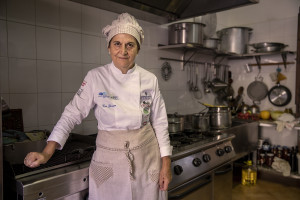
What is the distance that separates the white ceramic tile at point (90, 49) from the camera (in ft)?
5.49

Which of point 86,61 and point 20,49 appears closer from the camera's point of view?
point 20,49

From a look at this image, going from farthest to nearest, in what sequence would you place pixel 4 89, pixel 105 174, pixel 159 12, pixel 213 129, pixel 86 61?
pixel 213 129, pixel 159 12, pixel 86 61, pixel 4 89, pixel 105 174

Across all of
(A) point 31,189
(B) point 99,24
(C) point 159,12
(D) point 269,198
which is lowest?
(D) point 269,198

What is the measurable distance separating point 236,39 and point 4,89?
7.50ft

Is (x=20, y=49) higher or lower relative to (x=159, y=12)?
lower

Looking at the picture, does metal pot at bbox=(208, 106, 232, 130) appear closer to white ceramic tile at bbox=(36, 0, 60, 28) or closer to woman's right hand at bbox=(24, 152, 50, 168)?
white ceramic tile at bbox=(36, 0, 60, 28)

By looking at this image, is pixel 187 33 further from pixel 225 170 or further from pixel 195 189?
pixel 195 189

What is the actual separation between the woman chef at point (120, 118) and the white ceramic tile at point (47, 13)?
2.10ft

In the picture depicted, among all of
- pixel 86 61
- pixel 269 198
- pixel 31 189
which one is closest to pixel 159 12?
pixel 86 61

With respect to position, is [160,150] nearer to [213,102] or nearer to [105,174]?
[105,174]

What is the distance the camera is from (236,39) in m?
2.78

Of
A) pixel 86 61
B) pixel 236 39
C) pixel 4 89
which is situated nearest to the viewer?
pixel 4 89

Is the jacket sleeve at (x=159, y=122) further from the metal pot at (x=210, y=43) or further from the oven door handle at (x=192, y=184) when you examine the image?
the metal pot at (x=210, y=43)

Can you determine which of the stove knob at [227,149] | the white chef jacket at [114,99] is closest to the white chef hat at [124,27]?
the white chef jacket at [114,99]
